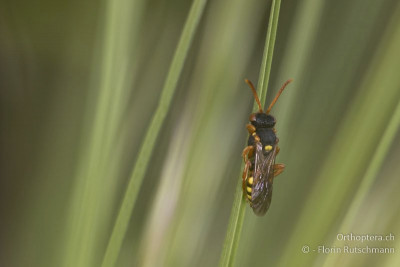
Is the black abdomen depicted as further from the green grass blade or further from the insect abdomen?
the green grass blade

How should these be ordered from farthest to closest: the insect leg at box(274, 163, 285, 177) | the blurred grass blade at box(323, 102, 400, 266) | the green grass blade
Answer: the insect leg at box(274, 163, 285, 177), the blurred grass blade at box(323, 102, 400, 266), the green grass blade

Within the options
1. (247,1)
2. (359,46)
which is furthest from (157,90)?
(359,46)

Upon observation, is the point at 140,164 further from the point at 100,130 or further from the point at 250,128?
the point at 250,128

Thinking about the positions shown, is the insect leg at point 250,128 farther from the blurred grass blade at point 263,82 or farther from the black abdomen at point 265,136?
the blurred grass blade at point 263,82

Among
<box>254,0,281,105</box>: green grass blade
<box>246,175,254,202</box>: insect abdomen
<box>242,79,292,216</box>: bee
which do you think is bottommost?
<box>246,175,254,202</box>: insect abdomen

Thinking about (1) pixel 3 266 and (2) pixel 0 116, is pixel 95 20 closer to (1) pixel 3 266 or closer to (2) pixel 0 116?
(2) pixel 0 116

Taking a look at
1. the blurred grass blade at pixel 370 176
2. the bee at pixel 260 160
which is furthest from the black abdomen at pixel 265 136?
the blurred grass blade at pixel 370 176

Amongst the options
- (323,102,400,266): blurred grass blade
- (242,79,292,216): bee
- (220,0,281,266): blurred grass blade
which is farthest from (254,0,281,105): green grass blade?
(323,102,400,266): blurred grass blade
